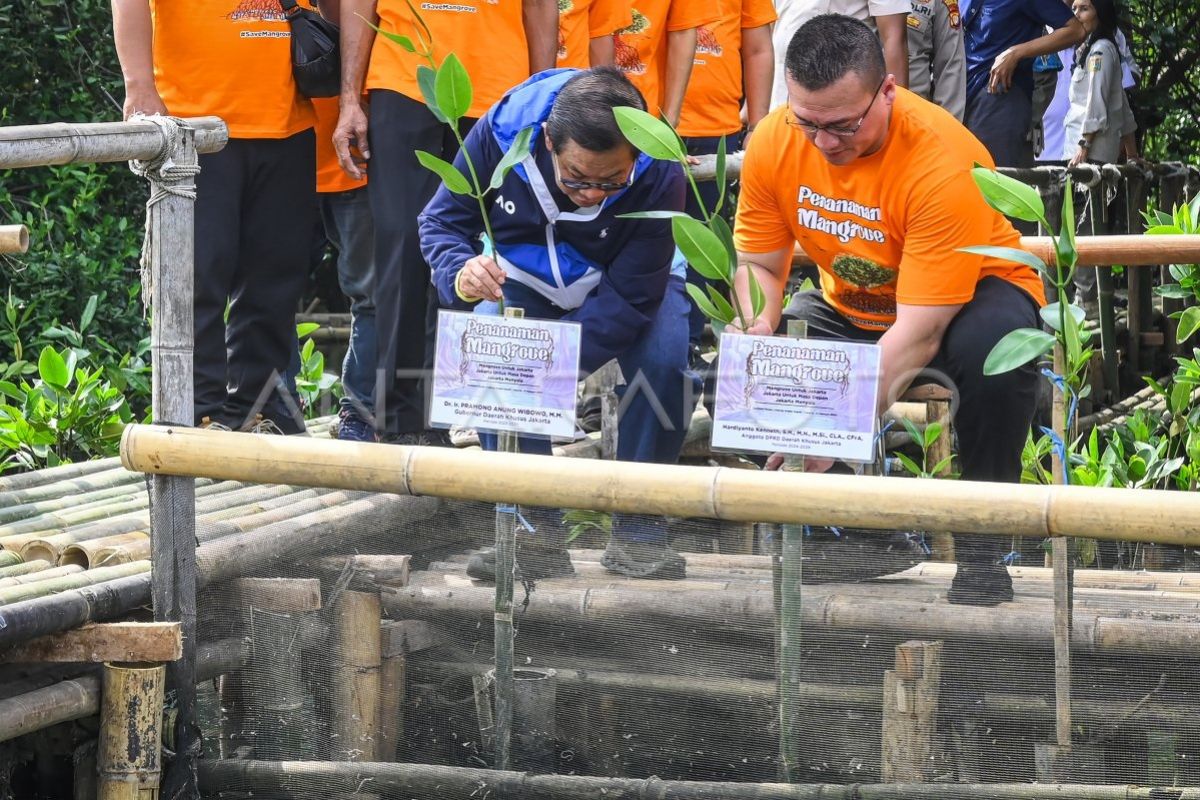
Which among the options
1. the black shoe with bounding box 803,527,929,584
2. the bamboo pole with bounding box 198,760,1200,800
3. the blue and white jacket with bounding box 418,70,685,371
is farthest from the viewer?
the blue and white jacket with bounding box 418,70,685,371

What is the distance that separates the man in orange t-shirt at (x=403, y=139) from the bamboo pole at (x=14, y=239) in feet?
3.53

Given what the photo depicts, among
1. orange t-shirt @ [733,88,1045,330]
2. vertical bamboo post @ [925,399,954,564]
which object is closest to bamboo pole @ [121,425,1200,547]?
orange t-shirt @ [733,88,1045,330]

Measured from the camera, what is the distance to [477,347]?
2.97 metres

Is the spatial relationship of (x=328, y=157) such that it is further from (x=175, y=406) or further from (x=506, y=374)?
(x=506, y=374)

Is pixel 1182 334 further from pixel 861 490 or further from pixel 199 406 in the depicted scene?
pixel 199 406

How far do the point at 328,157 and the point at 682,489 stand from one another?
205 centimetres

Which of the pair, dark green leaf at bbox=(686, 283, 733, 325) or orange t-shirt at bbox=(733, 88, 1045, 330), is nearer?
dark green leaf at bbox=(686, 283, 733, 325)

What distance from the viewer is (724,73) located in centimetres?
475

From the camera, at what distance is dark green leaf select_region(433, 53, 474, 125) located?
2971 mm

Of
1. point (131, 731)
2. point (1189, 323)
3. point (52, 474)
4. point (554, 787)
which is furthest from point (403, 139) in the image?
point (1189, 323)

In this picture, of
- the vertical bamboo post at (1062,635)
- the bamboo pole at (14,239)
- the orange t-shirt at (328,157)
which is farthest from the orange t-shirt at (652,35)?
the vertical bamboo post at (1062,635)

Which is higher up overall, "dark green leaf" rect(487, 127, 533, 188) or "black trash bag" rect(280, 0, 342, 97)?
"black trash bag" rect(280, 0, 342, 97)

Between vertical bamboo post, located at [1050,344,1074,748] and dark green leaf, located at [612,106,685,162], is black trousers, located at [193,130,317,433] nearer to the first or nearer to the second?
dark green leaf, located at [612,106,685,162]

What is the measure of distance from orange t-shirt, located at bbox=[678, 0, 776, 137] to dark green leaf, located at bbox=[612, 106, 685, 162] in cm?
181
